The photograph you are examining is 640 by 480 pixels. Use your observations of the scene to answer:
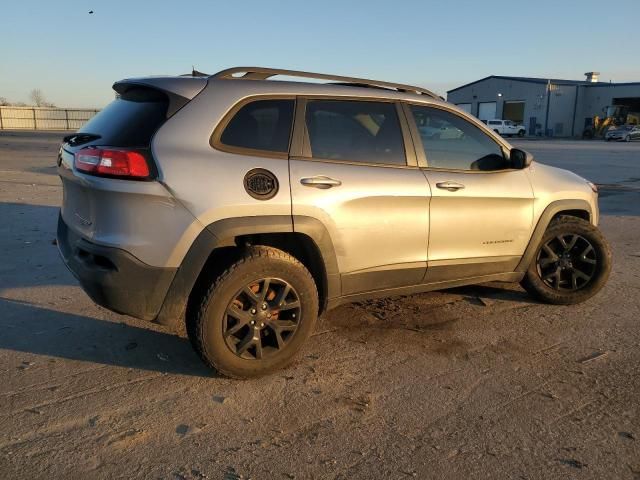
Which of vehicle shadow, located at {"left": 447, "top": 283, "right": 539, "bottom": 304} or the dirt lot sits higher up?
vehicle shadow, located at {"left": 447, "top": 283, "right": 539, "bottom": 304}

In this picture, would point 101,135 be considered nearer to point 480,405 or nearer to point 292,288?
point 292,288

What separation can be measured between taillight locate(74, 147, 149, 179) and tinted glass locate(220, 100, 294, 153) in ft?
1.64

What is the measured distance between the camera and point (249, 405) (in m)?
3.15

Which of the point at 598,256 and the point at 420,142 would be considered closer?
the point at 420,142

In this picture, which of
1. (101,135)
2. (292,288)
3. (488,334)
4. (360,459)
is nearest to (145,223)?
(101,135)

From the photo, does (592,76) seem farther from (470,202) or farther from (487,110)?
(470,202)

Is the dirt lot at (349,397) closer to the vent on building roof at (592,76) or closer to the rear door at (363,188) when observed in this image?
the rear door at (363,188)

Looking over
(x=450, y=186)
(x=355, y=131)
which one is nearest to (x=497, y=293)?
(x=450, y=186)

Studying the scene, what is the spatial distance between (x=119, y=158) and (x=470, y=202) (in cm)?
251

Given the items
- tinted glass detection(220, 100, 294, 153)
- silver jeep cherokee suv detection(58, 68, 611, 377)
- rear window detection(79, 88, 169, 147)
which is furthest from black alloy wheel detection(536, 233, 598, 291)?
rear window detection(79, 88, 169, 147)

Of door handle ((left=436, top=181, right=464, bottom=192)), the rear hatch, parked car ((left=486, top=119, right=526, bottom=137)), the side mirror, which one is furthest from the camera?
parked car ((left=486, top=119, right=526, bottom=137))

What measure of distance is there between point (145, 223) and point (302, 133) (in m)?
1.15

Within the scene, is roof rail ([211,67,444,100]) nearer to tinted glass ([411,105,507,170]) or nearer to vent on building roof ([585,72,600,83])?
tinted glass ([411,105,507,170])

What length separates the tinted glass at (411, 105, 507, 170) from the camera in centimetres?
403
